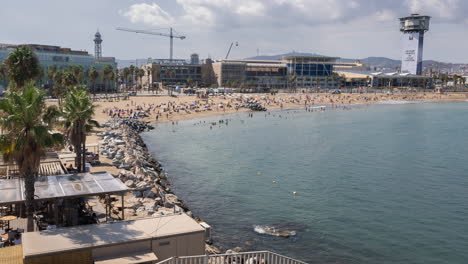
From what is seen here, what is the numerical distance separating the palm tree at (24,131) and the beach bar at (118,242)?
2.94m

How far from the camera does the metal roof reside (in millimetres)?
17719

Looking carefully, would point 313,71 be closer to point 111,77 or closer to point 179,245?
point 111,77

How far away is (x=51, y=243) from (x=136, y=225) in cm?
323

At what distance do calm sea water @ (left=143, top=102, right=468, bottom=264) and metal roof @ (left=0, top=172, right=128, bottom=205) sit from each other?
8.58 m

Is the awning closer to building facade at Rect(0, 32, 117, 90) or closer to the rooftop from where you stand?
the rooftop

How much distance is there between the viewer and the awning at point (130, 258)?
46.9 feet

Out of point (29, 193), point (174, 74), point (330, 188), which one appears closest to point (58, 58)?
point (174, 74)

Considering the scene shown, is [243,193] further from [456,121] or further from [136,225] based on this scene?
[456,121]

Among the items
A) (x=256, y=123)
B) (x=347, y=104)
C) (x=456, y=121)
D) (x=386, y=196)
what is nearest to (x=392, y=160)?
(x=386, y=196)

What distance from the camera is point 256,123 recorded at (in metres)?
86.8

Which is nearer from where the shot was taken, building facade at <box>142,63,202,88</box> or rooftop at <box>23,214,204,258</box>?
rooftop at <box>23,214,204,258</box>

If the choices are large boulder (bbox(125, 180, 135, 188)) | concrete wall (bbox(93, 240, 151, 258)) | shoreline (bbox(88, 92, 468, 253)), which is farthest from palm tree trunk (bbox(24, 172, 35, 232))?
large boulder (bbox(125, 180, 135, 188))

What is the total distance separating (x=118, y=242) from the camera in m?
14.8

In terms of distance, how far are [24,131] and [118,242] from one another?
18.9 ft
